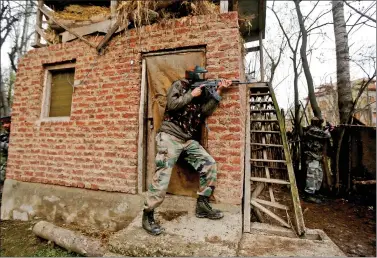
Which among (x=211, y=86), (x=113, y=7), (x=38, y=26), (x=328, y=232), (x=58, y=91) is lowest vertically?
(x=328, y=232)

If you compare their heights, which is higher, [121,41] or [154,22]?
[154,22]

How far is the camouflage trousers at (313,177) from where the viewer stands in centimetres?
543

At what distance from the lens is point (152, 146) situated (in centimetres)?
378

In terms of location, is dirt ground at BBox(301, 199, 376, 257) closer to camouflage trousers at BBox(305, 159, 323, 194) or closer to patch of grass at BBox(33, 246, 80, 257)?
camouflage trousers at BBox(305, 159, 323, 194)

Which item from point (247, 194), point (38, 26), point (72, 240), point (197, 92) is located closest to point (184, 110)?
point (197, 92)

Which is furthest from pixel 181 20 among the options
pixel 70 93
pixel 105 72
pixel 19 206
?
pixel 19 206

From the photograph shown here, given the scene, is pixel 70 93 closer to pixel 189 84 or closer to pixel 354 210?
pixel 189 84

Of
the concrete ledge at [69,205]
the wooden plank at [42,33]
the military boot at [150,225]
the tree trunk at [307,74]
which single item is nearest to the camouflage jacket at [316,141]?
the tree trunk at [307,74]

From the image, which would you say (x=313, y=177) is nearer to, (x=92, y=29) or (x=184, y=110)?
(x=184, y=110)

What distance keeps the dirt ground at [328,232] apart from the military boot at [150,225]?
103cm

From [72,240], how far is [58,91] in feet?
9.28

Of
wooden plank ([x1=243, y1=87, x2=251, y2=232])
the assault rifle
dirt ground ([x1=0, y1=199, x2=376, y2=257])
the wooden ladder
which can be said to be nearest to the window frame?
dirt ground ([x1=0, y1=199, x2=376, y2=257])

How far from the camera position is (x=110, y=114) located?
152 inches

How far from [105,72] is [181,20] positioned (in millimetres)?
1560
